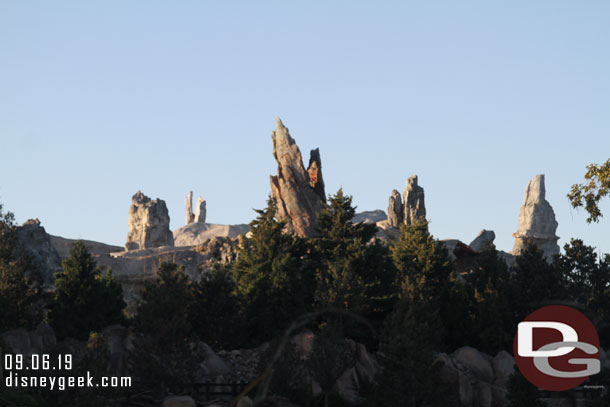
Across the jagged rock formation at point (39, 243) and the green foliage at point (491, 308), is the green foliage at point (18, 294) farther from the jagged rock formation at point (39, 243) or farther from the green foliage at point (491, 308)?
the green foliage at point (491, 308)

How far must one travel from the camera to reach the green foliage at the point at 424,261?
60.6 meters

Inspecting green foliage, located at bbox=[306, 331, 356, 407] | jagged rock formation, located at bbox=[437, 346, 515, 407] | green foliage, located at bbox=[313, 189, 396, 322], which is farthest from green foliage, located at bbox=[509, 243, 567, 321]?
green foliage, located at bbox=[306, 331, 356, 407]

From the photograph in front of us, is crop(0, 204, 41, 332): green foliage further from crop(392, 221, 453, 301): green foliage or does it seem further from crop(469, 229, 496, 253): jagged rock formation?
crop(469, 229, 496, 253): jagged rock formation

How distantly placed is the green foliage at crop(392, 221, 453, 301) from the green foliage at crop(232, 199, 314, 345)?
7394mm

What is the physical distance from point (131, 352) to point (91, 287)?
9.41 metres

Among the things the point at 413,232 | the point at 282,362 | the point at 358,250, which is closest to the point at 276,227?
the point at 358,250

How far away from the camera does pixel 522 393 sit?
4588cm

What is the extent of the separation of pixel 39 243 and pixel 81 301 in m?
27.9

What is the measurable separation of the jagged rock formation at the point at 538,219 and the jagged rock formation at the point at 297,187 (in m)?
68.4

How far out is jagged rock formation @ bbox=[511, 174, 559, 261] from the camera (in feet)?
472

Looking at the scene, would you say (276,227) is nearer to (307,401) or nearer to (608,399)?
(307,401)

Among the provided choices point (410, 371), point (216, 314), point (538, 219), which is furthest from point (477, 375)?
point (538, 219)

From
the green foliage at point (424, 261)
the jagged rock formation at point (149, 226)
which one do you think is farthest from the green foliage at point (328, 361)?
the jagged rock formation at point (149, 226)

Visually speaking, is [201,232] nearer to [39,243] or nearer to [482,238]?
[482,238]
